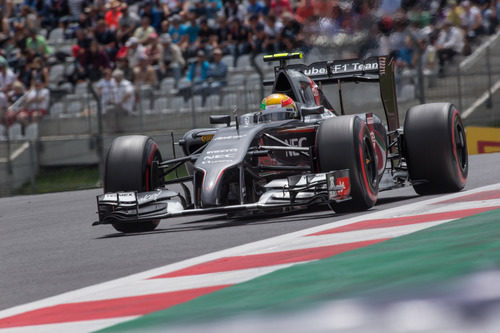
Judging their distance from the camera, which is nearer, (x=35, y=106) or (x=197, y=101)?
(x=197, y=101)

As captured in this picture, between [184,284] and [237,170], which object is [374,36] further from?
[184,284]

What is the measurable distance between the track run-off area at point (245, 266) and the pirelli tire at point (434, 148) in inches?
7.3

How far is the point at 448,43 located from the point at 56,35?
9.36m

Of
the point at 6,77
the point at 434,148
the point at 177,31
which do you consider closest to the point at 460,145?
the point at 434,148

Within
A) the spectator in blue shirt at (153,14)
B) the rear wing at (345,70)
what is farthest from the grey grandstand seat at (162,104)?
the rear wing at (345,70)

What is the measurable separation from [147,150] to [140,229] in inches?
27.9

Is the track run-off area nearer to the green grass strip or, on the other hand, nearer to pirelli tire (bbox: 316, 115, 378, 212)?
the green grass strip

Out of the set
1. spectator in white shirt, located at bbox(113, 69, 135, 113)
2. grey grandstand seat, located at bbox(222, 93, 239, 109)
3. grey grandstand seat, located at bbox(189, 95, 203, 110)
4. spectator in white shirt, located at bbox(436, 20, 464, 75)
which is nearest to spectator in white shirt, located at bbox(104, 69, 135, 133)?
spectator in white shirt, located at bbox(113, 69, 135, 113)

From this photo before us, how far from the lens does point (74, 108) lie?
16047 mm

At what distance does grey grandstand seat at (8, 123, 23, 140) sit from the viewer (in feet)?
50.7

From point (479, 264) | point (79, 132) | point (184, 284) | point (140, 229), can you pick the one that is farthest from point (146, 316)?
point (79, 132)

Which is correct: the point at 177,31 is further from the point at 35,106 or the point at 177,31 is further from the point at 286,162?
the point at 286,162

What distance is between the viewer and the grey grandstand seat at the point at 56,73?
1906 cm

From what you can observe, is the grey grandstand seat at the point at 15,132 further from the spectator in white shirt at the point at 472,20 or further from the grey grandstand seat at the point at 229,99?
the spectator in white shirt at the point at 472,20
